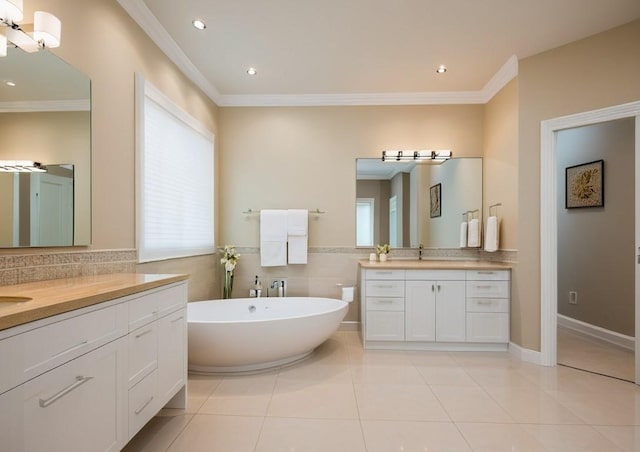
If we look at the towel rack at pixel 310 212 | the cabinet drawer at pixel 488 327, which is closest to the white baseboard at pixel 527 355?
the cabinet drawer at pixel 488 327

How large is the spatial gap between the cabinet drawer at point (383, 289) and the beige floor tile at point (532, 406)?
3.56ft

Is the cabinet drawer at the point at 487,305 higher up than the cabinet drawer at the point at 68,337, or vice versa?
the cabinet drawer at the point at 68,337

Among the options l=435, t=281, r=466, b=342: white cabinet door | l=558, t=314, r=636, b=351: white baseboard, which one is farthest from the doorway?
l=558, t=314, r=636, b=351: white baseboard

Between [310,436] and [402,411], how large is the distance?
0.61m

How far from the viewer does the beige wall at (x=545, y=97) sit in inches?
97.5

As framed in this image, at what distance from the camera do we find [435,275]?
10.4ft

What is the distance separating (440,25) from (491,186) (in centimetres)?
174

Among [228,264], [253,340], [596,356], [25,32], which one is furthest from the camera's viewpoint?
[228,264]

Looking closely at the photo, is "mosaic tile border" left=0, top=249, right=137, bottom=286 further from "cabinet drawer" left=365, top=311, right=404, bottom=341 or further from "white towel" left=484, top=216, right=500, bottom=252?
"white towel" left=484, top=216, right=500, bottom=252

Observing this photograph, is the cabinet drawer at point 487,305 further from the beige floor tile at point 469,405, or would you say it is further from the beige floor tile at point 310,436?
the beige floor tile at point 310,436

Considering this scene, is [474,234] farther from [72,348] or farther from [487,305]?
[72,348]

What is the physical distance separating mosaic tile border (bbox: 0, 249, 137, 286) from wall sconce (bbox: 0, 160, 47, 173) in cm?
37

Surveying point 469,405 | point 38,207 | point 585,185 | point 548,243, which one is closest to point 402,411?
point 469,405

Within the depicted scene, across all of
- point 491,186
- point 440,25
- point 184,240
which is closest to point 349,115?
point 440,25
